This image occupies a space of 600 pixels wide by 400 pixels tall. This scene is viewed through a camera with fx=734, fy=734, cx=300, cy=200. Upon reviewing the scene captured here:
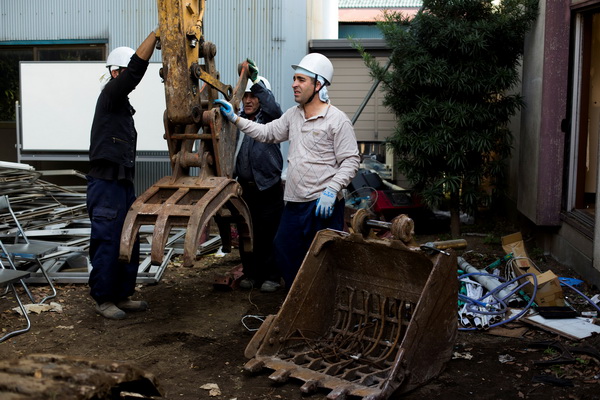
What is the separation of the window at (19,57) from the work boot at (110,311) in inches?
243

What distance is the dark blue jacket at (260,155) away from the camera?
686cm

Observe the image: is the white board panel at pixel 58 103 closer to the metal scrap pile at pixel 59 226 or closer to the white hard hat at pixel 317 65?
the metal scrap pile at pixel 59 226

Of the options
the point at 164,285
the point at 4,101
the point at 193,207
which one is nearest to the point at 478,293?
the point at 193,207

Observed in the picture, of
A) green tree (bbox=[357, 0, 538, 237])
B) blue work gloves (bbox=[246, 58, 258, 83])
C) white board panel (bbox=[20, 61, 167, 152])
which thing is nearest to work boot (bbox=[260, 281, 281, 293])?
blue work gloves (bbox=[246, 58, 258, 83])

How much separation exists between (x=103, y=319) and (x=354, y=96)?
7444mm

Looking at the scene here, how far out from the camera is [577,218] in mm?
7715

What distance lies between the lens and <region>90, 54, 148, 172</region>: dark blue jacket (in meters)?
5.93

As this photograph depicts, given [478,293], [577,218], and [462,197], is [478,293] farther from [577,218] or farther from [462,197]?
[462,197]

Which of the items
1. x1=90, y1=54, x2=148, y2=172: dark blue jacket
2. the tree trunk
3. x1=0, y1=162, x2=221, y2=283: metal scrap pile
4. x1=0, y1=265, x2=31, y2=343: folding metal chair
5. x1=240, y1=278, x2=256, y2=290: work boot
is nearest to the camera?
x1=0, y1=265, x2=31, y2=343: folding metal chair

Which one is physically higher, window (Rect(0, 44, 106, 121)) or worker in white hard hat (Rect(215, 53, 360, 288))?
window (Rect(0, 44, 106, 121))

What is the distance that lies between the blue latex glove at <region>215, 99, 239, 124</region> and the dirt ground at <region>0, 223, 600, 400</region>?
1718mm

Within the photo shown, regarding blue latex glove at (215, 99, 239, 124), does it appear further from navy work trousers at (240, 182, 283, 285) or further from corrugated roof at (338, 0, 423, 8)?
corrugated roof at (338, 0, 423, 8)

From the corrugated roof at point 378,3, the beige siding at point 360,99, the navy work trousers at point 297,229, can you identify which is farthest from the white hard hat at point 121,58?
the corrugated roof at point 378,3

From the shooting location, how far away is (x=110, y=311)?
20.7 ft
